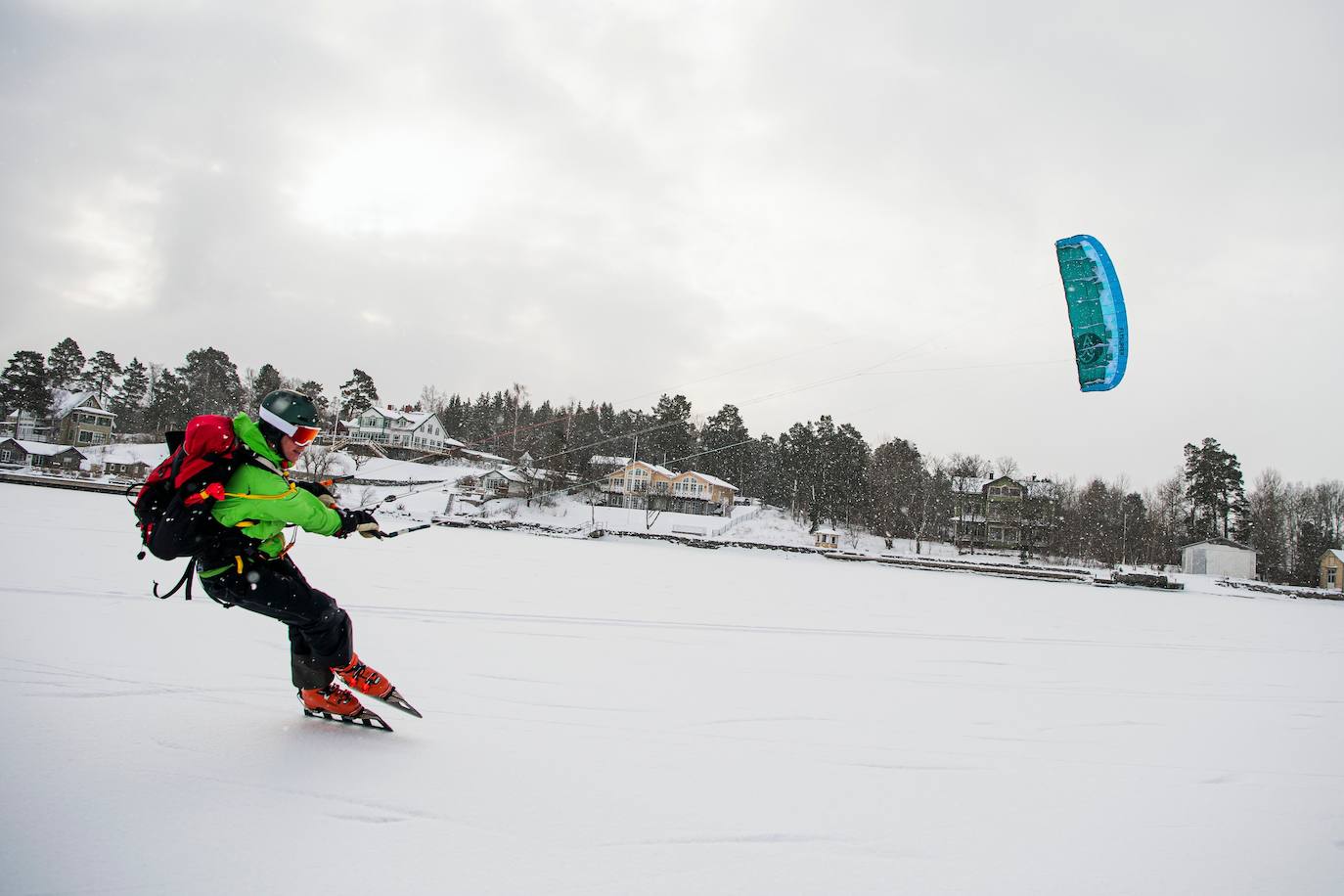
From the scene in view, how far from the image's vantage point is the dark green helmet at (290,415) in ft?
9.68

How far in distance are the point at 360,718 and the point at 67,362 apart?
255 ft

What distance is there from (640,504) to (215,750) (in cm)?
4502

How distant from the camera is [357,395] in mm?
57219

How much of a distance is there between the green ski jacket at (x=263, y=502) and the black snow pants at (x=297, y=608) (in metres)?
0.08

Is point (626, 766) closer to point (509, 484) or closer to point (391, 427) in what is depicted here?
point (509, 484)

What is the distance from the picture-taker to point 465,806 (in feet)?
7.79

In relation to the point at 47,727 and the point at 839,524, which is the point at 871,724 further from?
the point at 839,524

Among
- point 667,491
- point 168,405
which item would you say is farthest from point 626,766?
point 168,405

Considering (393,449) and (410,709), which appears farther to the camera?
(393,449)

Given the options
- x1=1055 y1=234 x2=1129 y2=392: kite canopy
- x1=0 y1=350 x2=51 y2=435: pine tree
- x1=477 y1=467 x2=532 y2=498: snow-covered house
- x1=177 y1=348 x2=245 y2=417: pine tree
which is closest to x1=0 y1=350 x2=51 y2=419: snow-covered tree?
x1=0 y1=350 x2=51 y2=435: pine tree

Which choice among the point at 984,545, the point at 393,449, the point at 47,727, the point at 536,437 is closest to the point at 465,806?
the point at 47,727

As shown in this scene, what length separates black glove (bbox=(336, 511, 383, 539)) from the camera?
311 centimetres

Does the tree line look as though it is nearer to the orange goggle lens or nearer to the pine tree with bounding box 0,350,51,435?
the pine tree with bounding box 0,350,51,435

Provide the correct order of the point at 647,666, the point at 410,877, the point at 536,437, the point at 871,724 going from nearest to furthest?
the point at 410,877 → the point at 871,724 → the point at 647,666 → the point at 536,437
